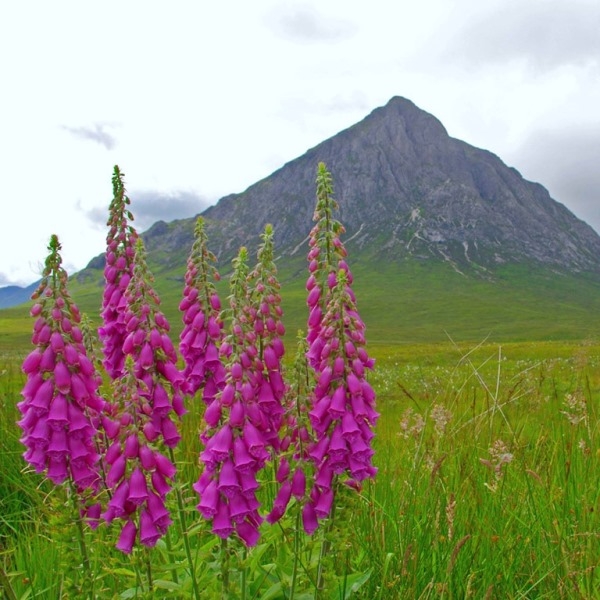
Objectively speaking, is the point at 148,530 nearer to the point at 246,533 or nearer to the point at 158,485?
the point at 158,485

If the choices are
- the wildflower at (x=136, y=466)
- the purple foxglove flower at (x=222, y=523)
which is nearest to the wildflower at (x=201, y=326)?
the wildflower at (x=136, y=466)

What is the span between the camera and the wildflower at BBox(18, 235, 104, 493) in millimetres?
3072

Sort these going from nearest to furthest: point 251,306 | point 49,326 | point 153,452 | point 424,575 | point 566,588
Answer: point 153,452 < point 49,326 < point 251,306 < point 566,588 < point 424,575

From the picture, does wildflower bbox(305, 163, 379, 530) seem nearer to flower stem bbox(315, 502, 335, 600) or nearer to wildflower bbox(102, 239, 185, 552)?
flower stem bbox(315, 502, 335, 600)

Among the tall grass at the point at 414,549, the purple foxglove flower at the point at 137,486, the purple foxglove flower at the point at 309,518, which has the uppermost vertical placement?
the purple foxglove flower at the point at 137,486

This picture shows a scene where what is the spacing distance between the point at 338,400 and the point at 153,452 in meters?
1.02

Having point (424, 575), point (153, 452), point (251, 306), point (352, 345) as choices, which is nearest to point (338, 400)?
point (352, 345)

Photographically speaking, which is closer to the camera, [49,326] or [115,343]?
[49,326]

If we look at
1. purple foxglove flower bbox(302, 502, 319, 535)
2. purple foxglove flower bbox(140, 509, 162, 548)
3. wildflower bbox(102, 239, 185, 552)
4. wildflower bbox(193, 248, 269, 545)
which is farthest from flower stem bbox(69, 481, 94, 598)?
purple foxglove flower bbox(302, 502, 319, 535)

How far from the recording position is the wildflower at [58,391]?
10.1ft

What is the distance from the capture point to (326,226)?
3.33m

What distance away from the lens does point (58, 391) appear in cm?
312

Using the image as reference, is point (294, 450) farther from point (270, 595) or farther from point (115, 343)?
point (115, 343)

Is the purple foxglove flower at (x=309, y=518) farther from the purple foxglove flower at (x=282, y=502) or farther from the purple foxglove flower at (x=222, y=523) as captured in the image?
the purple foxglove flower at (x=222, y=523)
